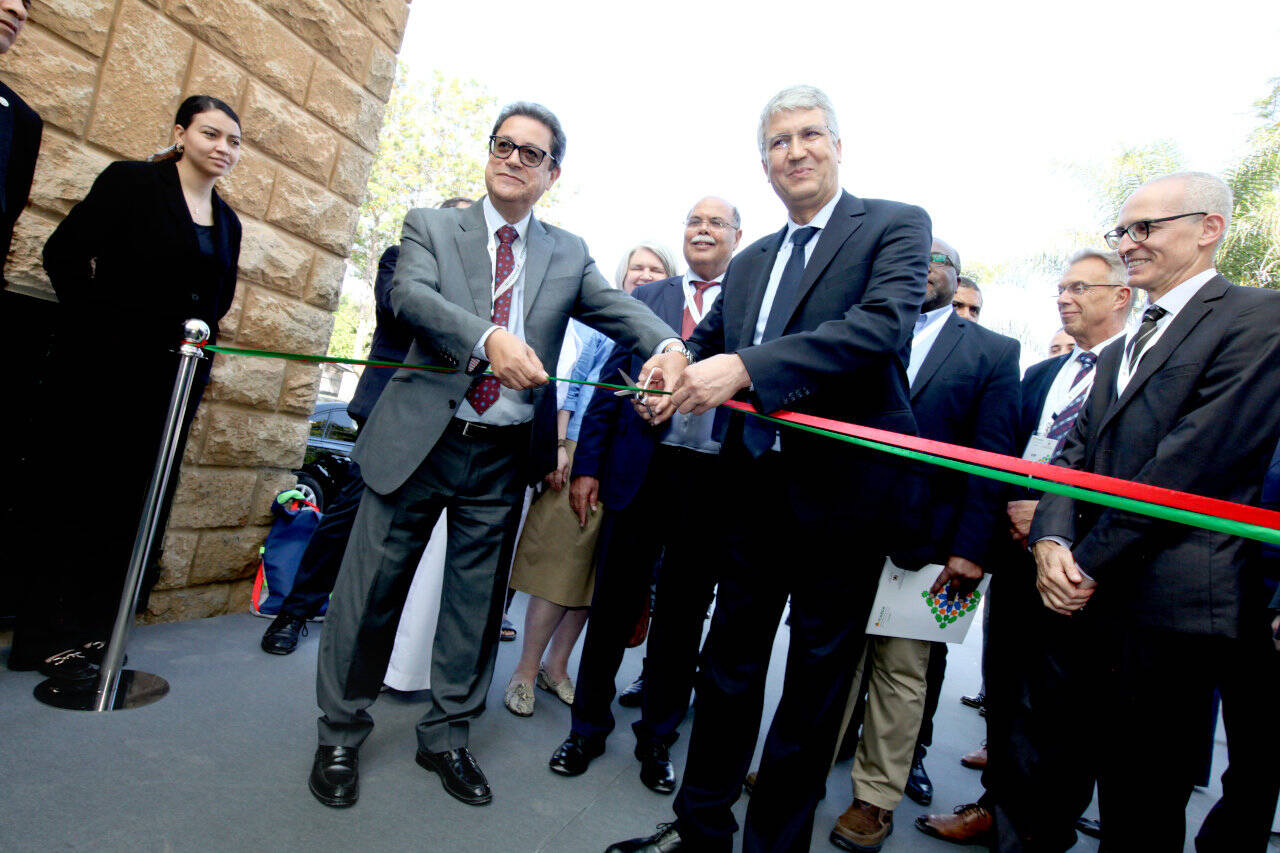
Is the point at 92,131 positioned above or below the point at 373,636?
above

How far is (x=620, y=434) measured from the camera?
113 inches

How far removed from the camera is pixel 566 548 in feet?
10.6

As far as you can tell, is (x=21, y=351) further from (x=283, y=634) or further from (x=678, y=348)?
(x=678, y=348)

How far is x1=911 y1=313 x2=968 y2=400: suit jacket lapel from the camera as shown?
108 inches

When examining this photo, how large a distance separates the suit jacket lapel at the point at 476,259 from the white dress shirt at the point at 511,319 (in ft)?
0.04

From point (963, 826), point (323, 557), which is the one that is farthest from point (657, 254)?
point (963, 826)

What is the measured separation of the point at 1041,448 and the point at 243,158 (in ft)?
11.9

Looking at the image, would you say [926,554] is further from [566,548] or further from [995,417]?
[566,548]

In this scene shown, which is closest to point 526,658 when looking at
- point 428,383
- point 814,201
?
point 428,383

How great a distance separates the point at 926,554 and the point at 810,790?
84cm

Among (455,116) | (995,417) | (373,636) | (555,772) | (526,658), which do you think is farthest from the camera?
(455,116)

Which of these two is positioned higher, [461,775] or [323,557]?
[323,557]

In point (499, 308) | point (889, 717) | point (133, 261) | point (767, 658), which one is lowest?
point (889, 717)

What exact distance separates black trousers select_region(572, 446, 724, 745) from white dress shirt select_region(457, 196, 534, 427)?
610 millimetres
